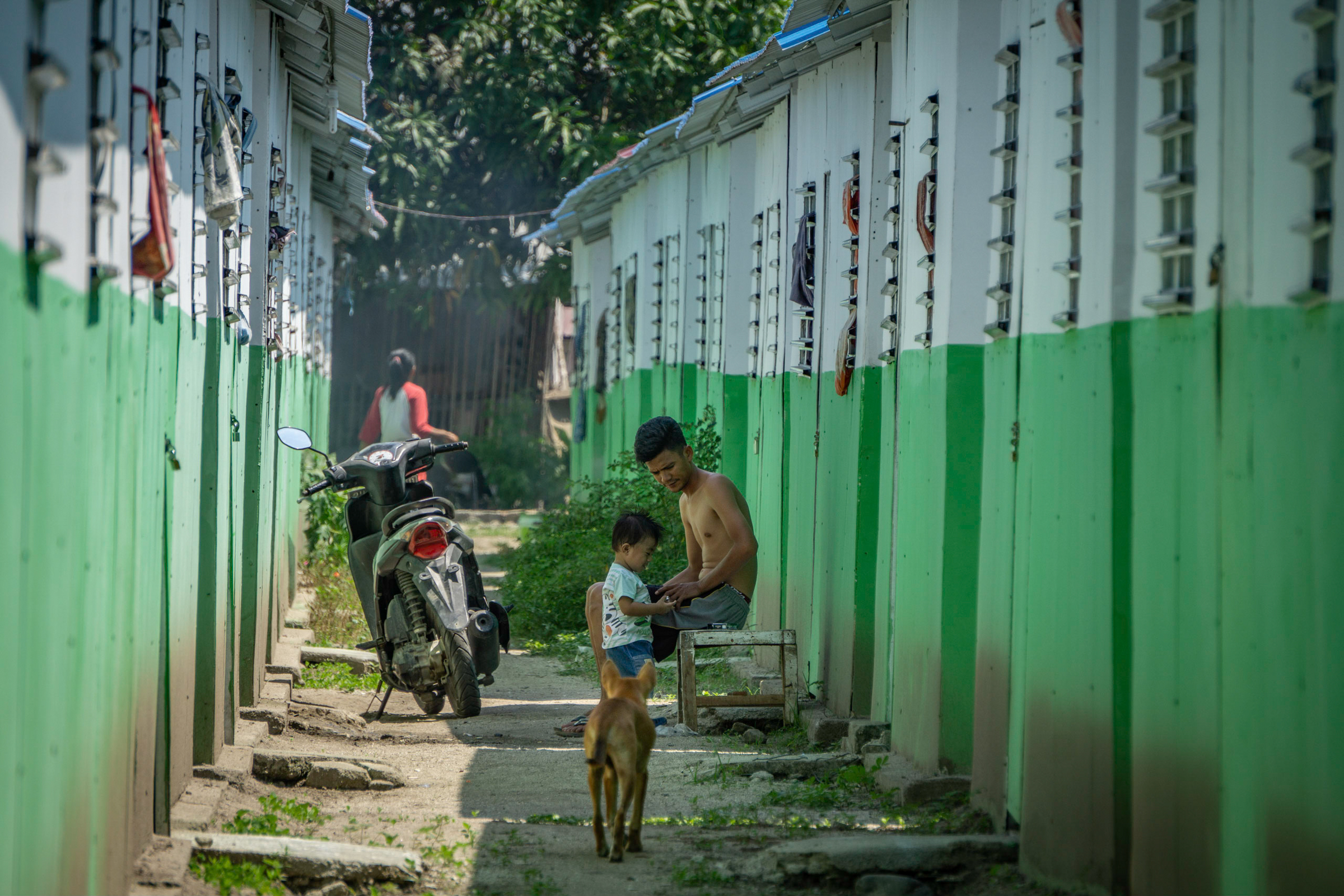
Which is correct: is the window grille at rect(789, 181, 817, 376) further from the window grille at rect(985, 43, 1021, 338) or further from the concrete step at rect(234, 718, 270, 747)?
the concrete step at rect(234, 718, 270, 747)

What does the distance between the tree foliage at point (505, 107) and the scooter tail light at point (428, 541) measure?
48.3 feet

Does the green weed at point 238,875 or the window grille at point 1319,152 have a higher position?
the window grille at point 1319,152

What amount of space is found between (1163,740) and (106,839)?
2.61 metres

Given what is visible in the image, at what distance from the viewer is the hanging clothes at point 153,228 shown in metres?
3.60

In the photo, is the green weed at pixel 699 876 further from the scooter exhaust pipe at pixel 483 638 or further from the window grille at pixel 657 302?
the window grille at pixel 657 302

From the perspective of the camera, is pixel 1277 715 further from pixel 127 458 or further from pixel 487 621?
pixel 487 621

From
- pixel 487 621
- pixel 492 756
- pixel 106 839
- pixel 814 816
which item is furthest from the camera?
pixel 487 621

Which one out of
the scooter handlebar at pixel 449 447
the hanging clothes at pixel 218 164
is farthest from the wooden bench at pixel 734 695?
the hanging clothes at pixel 218 164

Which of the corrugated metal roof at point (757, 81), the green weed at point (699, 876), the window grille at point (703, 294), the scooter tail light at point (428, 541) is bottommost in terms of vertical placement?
the green weed at point (699, 876)

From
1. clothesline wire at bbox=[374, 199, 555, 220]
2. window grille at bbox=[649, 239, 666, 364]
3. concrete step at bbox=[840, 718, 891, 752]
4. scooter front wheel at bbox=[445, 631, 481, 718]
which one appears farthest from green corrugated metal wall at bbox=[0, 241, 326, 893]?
clothesline wire at bbox=[374, 199, 555, 220]

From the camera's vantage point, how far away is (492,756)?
21.3 feet

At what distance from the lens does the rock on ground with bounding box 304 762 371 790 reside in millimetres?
5723

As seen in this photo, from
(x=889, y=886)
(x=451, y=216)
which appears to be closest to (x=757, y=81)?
(x=889, y=886)

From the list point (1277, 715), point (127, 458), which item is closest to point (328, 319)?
point (127, 458)
